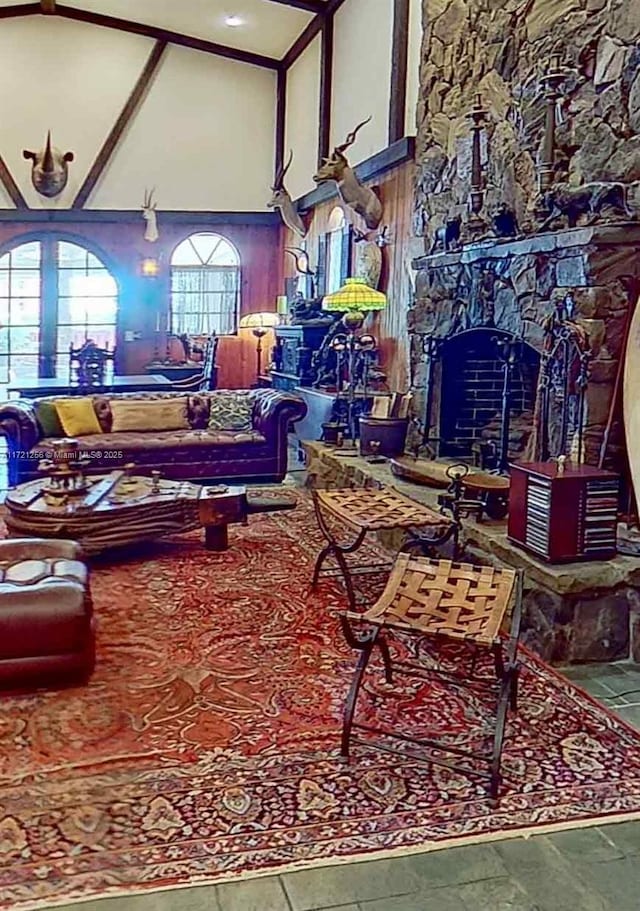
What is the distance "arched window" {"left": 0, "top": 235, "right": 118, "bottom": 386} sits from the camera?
11.9 m

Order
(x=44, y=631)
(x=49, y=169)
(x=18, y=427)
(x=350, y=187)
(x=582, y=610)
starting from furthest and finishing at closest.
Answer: (x=49, y=169)
(x=350, y=187)
(x=18, y=427)
(x=582, y=610)
(x=44, y=631)

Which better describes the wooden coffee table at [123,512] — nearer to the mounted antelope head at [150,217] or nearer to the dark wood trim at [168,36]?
the mounted antelope head at [150,217]

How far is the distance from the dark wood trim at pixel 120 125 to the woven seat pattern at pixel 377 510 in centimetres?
857

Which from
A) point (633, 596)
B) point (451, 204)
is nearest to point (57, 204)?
point (451, 204)

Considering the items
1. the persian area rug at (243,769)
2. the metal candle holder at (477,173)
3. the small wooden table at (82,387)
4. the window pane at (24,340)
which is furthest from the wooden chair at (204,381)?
the persian area rug at (243,769)

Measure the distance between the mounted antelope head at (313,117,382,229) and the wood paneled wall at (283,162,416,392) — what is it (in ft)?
0.33

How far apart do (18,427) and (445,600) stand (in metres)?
4.26

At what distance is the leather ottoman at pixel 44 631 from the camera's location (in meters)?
3.15

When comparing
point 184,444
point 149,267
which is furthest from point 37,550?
point 149,267

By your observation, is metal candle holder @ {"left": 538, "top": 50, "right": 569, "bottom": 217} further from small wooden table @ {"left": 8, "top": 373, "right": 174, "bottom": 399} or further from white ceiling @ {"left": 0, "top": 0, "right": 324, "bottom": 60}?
white ceiling @ {"left": 0, "top": 0, "right": 324, "bottom": 60}

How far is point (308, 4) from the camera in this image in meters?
9.72

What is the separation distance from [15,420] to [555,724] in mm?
4700

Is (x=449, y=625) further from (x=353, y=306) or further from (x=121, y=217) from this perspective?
(x=121, y=217)

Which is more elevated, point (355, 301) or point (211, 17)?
point (211, 17)
